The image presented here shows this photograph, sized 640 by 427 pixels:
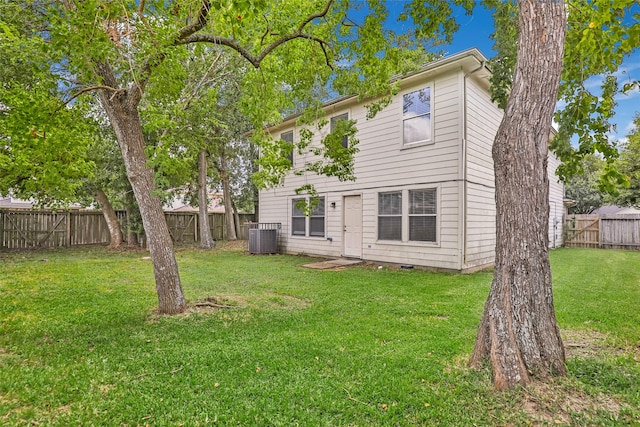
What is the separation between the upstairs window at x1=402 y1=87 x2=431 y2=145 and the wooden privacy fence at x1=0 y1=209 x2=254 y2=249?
1119 cm

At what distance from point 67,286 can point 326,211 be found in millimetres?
6665

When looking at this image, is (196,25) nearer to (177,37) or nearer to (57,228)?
(177,37)

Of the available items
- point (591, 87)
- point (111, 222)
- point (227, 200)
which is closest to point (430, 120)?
point (591, 87)

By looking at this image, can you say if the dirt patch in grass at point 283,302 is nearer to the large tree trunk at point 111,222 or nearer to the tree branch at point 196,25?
the tree branch at point 196,25

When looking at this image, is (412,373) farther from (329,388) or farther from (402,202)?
(402,202)

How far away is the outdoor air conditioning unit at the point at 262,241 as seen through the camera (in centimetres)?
1155

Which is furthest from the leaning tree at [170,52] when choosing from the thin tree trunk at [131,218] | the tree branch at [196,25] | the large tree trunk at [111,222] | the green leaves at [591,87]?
the large tree trunk at [111,222]

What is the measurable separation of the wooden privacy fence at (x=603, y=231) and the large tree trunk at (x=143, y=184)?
1627 cm

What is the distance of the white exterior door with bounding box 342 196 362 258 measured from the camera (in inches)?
381

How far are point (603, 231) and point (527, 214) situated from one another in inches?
585

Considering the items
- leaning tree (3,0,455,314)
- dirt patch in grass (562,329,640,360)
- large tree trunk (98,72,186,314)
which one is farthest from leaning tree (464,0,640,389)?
large tree trunk (98,72,186,314)

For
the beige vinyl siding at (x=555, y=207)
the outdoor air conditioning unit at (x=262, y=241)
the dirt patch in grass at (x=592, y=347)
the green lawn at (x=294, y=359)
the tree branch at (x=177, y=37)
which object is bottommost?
the green lawn at (x=294, y=359)

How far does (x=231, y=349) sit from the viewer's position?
332 cm

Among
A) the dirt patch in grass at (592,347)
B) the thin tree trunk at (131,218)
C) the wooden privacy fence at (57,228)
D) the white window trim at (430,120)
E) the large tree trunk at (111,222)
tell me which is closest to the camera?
the dirt patch in grass at (592,347)
